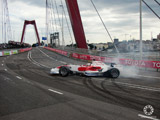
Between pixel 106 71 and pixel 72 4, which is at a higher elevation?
pixel 72 4

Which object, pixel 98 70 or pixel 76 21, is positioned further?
pixel 76 21

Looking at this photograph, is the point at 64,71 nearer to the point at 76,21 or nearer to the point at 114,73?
the point at 114,73

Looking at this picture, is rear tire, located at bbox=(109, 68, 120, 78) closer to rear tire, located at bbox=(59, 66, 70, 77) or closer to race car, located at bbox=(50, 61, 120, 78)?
race car, located at bbox=(50, 61, 120, 78)

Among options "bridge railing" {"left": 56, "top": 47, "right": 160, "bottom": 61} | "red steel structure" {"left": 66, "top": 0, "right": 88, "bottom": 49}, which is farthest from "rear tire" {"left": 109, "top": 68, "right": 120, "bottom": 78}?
"red steel structure" {"left": 66, "top": 0, "right": 88, "bottom": 49}

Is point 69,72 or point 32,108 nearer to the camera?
point 32,108

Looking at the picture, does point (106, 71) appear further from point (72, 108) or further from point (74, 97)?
point (72, 108)

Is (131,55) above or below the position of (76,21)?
below

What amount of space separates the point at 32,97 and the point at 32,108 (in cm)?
161

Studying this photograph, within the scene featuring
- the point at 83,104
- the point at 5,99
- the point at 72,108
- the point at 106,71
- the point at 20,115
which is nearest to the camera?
the point at 20,115

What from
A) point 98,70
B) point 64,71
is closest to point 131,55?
point 98,70

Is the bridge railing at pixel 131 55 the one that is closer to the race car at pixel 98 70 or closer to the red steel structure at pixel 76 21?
the red steel structure at pixel 76 21

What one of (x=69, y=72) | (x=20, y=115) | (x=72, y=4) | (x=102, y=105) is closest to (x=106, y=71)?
(x=69, y=72)

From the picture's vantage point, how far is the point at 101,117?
5.56m

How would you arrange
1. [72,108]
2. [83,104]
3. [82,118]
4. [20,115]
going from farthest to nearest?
[83,104]
[72,108]
[20,115]
[82,118]
